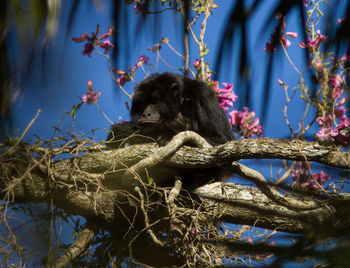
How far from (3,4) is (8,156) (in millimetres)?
1730

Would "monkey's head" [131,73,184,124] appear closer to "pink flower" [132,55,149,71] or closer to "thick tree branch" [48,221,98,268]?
"pink flower" [132,55,149,71]

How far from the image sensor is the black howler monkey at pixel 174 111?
157 inches

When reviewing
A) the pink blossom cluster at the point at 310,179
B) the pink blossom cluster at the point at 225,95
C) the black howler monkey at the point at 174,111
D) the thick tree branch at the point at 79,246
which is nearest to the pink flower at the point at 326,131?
the pink blossom cluster at the point at 310,179

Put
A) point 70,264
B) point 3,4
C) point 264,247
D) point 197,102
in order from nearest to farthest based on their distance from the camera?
1. point 264,247
2. point 3,4
3. point 70,264
4. point 197,102

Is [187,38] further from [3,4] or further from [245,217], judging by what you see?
[245,217]

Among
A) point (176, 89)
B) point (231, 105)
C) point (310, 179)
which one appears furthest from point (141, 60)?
point (310, 179)

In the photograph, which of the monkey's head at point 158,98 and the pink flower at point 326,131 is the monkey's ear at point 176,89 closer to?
the monkey's head at point 158,98

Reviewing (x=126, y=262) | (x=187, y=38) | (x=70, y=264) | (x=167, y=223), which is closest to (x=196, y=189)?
(x=167, y=223)

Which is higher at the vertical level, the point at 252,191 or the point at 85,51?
the point at 85,51

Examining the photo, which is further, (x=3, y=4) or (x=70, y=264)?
(x=70, y=264)

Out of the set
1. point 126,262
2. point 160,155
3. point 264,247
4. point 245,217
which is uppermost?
point 264,247

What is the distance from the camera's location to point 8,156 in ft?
6.93

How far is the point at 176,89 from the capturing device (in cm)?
462

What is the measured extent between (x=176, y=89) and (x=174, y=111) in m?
0.37
